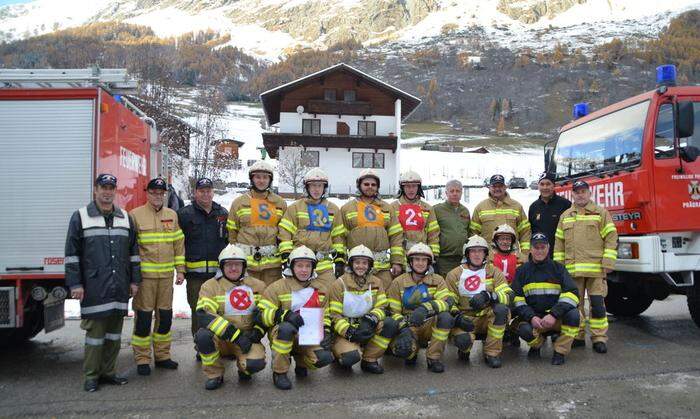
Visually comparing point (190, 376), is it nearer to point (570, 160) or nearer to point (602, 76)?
point (570, 160)

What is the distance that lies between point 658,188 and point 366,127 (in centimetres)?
3327

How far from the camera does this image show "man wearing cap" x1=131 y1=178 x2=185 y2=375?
5.24 meters

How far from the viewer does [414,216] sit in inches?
246

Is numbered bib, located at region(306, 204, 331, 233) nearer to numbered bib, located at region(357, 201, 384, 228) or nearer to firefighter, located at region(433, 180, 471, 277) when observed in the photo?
numbered bib, located at region(357, 201, 384, 228)

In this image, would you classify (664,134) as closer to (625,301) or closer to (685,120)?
(685,120)

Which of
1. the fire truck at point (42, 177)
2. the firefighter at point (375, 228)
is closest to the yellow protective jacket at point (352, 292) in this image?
the firefighter at point (375, 228)

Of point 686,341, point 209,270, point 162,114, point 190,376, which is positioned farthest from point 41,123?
point 162,114

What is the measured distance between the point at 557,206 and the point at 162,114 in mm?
19691

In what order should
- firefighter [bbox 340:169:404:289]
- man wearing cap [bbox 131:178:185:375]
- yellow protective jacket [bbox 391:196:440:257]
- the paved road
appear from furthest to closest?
yellow protective jacket [bbox 391:196:440:257] → firefighter [bbox 340:169:404:289] → man wearing cap [bbox 131:178:185:375] → the paved road

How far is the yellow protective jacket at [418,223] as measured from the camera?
20.3ft

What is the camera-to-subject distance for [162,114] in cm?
2269

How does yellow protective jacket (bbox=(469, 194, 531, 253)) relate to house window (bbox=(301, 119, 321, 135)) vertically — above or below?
below

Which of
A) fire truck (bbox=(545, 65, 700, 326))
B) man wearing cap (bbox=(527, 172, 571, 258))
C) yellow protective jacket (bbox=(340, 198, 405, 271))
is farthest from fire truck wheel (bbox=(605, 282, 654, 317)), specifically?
yellow protective jacket (bbox=(340, 198, 405, 271))

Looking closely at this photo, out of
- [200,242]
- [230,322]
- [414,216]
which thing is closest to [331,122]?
[414,216]
